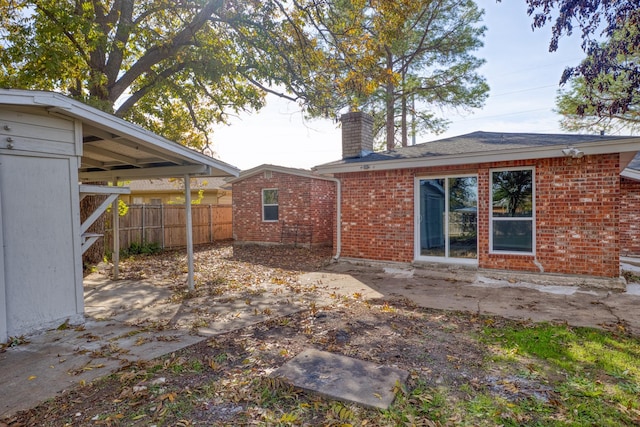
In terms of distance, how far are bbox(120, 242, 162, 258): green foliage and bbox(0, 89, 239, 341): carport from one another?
7833 mm

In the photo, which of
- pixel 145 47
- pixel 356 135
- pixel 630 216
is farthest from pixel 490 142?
pixel 145 47

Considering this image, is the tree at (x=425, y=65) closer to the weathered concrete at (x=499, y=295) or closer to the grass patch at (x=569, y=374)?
the weathered concrete at (x=499, y=295)

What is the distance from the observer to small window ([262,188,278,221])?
15219 mm

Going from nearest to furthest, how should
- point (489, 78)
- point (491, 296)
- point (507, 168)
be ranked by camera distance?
point (491, 296)
point (507, 168)
point (489, 78)

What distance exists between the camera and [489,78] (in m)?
16.6

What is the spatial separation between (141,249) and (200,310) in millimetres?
8505

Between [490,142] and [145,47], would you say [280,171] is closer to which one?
[145,47]

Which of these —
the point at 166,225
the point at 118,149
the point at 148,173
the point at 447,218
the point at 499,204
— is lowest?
the point at 166,225

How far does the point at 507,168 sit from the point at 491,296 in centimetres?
296

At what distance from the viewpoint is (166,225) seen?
14.4m

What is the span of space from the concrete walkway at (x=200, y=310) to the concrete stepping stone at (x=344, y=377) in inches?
63.6

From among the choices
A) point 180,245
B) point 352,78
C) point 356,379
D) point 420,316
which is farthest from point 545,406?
point 180,245

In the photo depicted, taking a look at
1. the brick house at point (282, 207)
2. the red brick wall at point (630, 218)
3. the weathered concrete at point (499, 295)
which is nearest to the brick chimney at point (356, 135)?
the brick house at point (282, 207)

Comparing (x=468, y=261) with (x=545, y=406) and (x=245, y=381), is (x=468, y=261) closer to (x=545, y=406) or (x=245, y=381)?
(x=545, y=406)
